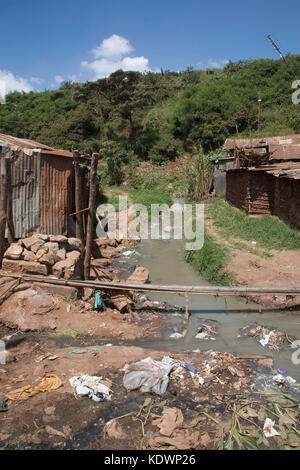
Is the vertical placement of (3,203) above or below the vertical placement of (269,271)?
above

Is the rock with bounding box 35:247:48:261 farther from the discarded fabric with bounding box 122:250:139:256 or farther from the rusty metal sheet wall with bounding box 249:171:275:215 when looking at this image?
the rusty metal sheet wall with bounding box 249:171:275:215

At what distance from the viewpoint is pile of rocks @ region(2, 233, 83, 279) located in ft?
19.8

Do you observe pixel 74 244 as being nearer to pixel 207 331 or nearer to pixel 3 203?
pixel 3 203

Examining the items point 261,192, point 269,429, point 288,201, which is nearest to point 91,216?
point 269,429

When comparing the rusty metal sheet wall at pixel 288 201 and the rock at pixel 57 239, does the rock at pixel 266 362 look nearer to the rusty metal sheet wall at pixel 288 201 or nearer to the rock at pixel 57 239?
the rock at pixel 57 239

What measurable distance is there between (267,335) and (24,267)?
173 inches

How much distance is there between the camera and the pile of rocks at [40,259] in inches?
238

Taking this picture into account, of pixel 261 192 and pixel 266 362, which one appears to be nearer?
pixel 266 362

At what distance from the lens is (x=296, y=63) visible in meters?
28.7

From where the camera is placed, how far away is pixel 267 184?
454 inches

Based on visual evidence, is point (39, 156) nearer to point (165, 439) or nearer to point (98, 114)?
point (165, 439)

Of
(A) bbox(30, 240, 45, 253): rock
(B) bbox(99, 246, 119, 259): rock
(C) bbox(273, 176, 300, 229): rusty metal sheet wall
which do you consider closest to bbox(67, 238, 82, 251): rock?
(A) bbox(30, 240, 45, 253): rock

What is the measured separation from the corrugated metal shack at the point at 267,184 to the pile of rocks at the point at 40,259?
625 centimetres
